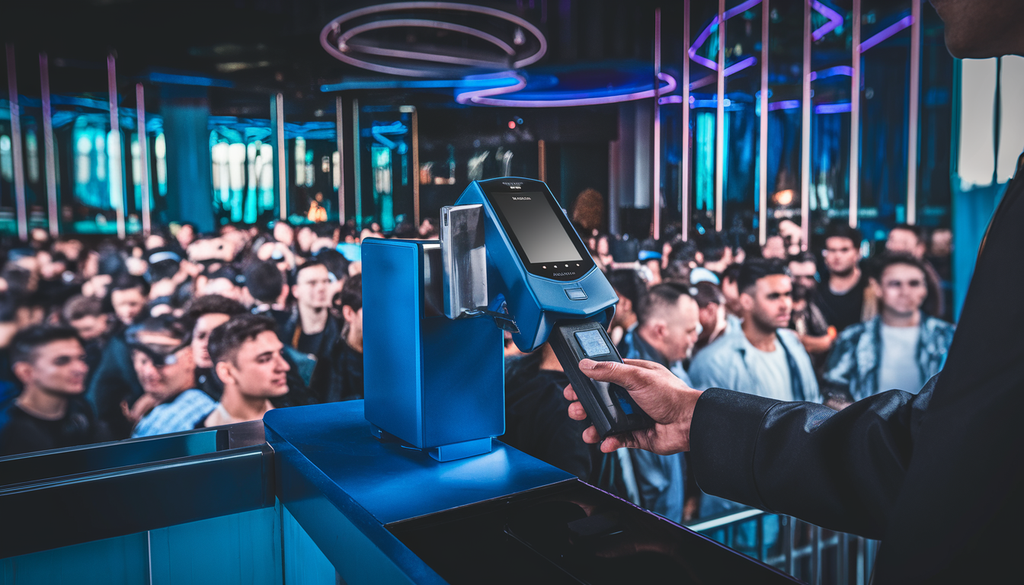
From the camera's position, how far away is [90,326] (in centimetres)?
187

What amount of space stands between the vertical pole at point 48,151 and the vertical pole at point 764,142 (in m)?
2.63

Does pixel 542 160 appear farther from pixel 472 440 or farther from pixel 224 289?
pixel 472 440

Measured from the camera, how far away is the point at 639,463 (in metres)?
2.71

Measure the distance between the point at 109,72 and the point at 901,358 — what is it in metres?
3.17

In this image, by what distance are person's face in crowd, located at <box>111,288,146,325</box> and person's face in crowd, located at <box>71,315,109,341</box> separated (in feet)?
0.14

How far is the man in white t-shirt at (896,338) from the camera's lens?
2.73 meters

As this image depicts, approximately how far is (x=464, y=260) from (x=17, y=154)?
1.63 meters

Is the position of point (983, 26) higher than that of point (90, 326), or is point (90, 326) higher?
point (983, 26)

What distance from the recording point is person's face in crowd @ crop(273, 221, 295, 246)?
2.10 meters

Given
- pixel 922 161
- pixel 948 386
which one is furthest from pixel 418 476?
pixel 922 161

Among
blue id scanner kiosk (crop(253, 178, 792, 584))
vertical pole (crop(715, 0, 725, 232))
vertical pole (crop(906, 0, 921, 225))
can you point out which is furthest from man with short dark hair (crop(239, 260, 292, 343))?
vertical pole (crop(906, 0, 921, 225))

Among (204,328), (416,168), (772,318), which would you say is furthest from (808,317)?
(204,328)

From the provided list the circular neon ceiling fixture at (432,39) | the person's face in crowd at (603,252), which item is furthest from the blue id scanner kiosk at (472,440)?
the person's face in crowd at (603,252)

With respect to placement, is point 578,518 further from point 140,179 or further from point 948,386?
point 140,179
